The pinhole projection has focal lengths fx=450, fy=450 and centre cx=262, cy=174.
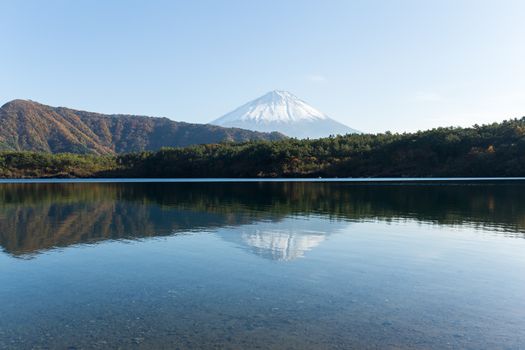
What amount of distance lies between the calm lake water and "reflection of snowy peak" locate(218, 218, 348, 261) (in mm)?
104

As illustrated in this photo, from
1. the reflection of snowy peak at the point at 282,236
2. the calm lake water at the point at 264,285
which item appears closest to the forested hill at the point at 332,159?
the calm lake water at the point at 264,285

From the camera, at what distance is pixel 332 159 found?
14000 centimetres

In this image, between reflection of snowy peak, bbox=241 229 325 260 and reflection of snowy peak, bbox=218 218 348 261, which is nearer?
reflection of snowy peak, bbox=241 229 325 260

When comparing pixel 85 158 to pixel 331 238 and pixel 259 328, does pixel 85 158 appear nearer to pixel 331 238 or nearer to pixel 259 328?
pixel 331 238

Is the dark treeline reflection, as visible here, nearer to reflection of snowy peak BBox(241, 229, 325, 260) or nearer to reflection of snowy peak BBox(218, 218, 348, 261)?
reflection of snowy peak BBox(218, 218, 348, 261)

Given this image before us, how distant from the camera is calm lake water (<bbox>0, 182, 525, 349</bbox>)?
1080 centimetres

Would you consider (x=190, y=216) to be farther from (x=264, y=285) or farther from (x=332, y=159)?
(x=332, y=159)

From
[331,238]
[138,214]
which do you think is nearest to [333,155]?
[138,214]

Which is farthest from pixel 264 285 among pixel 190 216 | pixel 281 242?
pixel 190 216

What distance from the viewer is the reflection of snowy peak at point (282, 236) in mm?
21906

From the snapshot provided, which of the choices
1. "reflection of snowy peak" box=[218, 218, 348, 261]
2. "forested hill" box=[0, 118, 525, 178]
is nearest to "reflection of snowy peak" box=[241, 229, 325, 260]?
"reflection of snowy peak" box=[218, 218, 348, 261]

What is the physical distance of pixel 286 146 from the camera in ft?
480

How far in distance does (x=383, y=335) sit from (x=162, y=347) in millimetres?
5166

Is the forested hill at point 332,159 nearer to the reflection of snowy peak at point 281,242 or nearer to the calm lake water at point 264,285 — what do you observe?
the calm lake water at point 264,285
